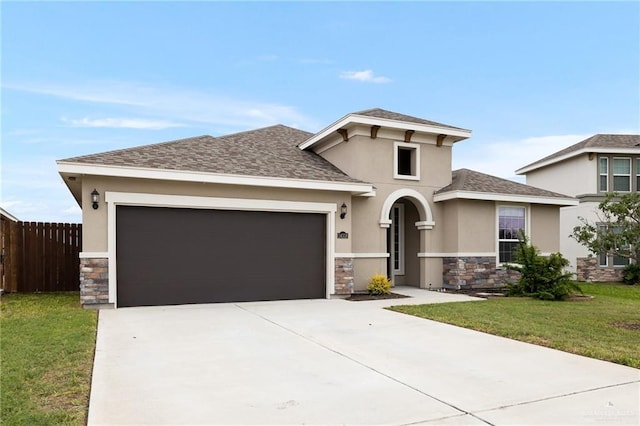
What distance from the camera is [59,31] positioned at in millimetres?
11453

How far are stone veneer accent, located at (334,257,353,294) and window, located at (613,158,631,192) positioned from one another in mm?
13645

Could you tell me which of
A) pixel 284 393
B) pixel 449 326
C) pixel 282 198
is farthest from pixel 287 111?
pixel 284 393

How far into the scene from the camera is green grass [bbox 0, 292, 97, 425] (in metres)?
3.90

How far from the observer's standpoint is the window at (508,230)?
1514 cm

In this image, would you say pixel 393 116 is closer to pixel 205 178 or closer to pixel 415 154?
pixel 415 154

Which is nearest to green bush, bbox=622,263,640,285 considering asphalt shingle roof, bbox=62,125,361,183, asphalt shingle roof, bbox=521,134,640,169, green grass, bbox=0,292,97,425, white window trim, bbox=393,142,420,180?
asphalt shingle roof, bbox=521,134,640,169

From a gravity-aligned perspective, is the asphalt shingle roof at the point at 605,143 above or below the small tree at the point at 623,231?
above

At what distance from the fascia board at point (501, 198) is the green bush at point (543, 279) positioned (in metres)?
2.04

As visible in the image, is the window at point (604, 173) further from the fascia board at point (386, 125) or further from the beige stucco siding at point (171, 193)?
the beige stucco siding at point (171, 193)

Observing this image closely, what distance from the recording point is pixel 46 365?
5.31 metres

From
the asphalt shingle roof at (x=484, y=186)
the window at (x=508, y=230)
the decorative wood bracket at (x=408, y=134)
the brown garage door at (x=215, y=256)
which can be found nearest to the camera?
the brown garage door at (x=215, y=256)

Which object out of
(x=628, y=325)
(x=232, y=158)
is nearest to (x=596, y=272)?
(x=628, y=325)

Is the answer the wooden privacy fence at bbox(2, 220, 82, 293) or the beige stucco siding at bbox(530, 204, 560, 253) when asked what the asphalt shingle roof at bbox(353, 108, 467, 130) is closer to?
the beige stucco siding at bbox(530, 204, 560, 253)

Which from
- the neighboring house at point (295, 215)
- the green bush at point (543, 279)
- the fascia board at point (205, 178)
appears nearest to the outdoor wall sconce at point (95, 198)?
the neighboring house at point (295, 215)
